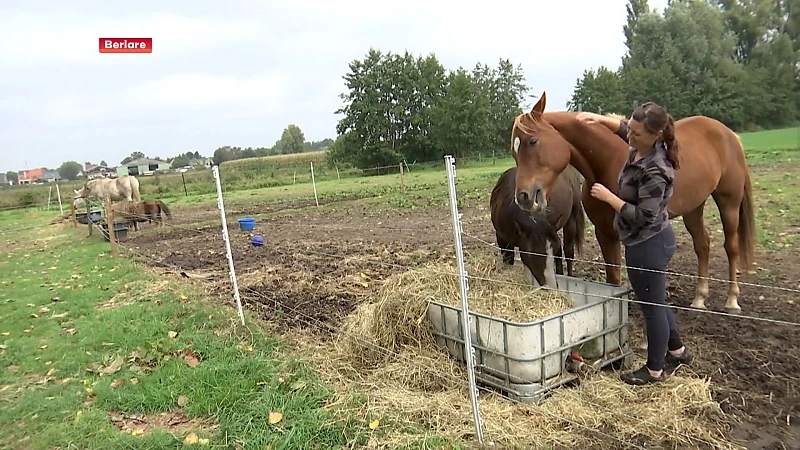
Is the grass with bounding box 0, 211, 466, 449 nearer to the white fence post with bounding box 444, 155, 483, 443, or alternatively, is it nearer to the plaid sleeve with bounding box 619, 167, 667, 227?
the white fence post with bounding box 444, 155, 483, 443

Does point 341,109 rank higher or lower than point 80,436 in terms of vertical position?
higher

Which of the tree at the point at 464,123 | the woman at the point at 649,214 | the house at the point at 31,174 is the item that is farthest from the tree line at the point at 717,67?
the house at the point at 31,174

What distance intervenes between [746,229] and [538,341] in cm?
318

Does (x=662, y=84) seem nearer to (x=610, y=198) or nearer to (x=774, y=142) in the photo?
(x=774, y=142)

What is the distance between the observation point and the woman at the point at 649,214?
305cm

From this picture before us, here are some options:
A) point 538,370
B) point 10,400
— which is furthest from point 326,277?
point 538,370

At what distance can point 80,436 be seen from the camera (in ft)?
10.5

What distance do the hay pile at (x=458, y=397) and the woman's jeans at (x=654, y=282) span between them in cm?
23

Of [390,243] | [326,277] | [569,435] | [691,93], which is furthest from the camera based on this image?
[691,93]

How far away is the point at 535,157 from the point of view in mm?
3535

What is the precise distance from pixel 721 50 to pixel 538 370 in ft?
159

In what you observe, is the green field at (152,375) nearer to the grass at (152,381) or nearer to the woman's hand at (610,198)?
the grass at (152,381)

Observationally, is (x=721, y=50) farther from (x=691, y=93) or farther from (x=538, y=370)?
(x=538, y=370)

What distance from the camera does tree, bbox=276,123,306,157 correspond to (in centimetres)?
7956
